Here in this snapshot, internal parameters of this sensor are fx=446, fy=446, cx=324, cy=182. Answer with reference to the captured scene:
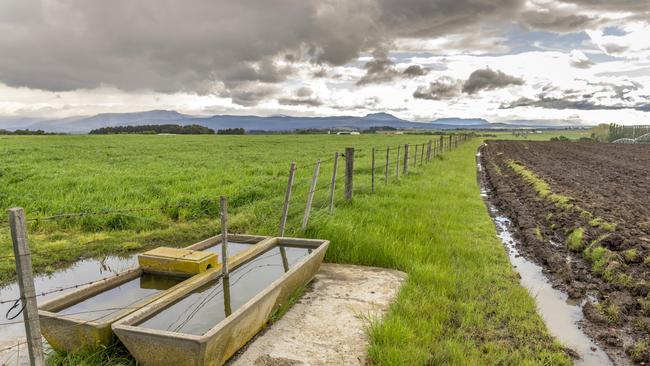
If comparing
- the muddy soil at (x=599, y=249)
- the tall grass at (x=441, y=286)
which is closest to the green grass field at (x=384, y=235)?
the tall grass at (x=441, y=286)

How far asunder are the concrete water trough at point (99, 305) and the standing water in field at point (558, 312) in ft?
14.4

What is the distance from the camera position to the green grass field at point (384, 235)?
4.99 meters

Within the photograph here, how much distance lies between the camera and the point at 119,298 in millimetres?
5219

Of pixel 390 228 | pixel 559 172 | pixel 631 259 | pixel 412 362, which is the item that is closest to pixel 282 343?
pixel 412 362

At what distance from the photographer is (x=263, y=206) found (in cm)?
1198

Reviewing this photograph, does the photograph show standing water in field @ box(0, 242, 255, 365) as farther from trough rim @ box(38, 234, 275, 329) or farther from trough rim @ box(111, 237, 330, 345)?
trough rim @ box(111, 237, 330, 345)

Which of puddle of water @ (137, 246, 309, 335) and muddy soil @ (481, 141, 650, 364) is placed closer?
puddle of water @ (137, 246, 309, 335)

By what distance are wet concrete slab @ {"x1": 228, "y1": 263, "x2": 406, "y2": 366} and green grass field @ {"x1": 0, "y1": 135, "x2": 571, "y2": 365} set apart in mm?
256

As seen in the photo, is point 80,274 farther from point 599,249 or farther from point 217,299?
point 599,249

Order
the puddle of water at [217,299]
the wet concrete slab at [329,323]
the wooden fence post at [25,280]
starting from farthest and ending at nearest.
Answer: the puddle of water at [217,299]
the wet concrete slab at [329,323]
the wooden fence post at [25,280]

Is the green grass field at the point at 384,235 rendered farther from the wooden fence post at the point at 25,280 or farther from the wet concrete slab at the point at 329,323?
the wooden fence post at the point at 25,280

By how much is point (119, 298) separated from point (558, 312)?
19.5 ft

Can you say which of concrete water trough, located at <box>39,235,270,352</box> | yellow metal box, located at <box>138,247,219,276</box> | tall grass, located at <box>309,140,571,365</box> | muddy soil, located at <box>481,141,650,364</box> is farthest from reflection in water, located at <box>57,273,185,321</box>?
muddy soil, located at <box>481,141,650,364</box>

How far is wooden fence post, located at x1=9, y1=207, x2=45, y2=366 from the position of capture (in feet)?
11.3
